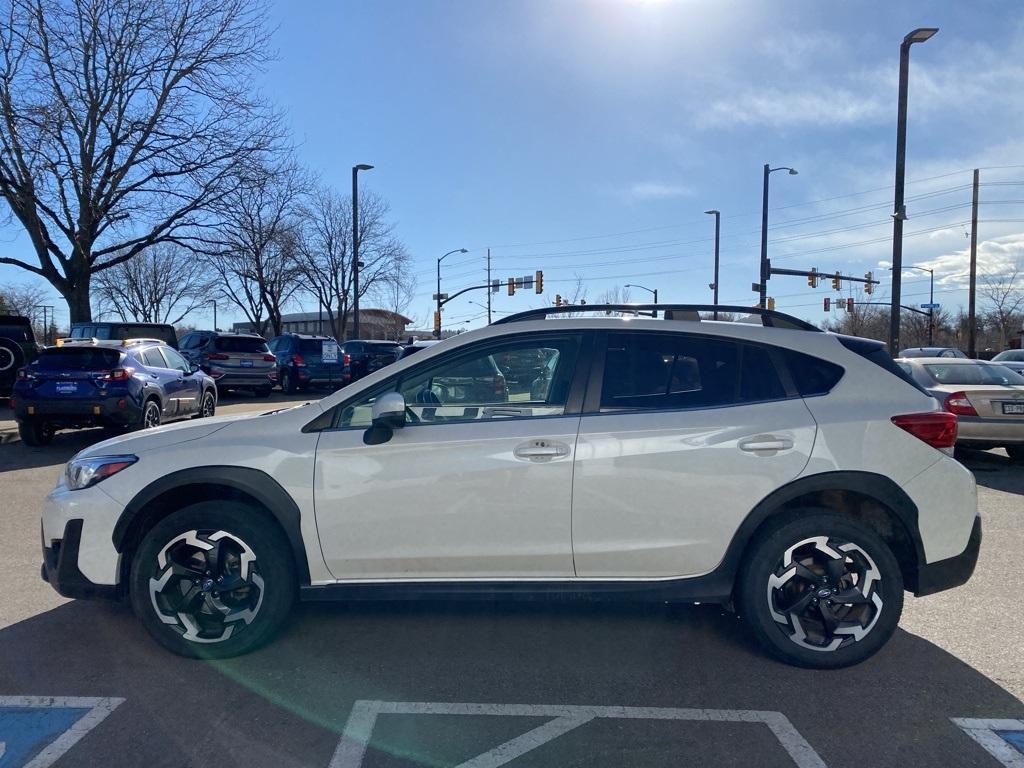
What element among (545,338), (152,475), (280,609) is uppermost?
(545,338)

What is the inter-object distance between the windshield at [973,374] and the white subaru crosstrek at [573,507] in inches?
294

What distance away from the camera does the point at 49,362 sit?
10.5 meters

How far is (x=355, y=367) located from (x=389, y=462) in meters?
22.5

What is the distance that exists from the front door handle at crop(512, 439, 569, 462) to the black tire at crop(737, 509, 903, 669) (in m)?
1.08

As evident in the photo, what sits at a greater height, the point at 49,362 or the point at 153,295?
the point at 153,295

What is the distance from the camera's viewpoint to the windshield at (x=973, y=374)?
1016 centimetres

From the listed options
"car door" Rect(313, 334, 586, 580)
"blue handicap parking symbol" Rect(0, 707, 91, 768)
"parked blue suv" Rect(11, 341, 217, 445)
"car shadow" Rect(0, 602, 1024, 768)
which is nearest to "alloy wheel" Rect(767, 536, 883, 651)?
"car shadow" Rect(0, 602, 1024, 768)

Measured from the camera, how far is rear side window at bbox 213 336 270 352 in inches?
770

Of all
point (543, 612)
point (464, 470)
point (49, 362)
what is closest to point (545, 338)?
point (464, 470)

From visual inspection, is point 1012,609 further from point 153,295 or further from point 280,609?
point 153,295

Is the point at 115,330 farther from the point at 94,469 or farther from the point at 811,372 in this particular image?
the point at 811,372

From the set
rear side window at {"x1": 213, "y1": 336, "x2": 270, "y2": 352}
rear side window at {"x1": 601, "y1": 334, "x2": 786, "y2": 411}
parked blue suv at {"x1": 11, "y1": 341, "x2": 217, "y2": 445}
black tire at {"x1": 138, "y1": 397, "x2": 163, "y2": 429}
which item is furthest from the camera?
rear side window at {"x1": 213, "y1": 336, "x2": 270, "y2": 352}

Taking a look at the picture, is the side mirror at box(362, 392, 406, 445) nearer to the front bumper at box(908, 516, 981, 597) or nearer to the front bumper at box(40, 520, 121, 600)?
the front bumper at box(40, 520, 121, 600)

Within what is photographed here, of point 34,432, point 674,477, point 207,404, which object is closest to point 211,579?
point 674,477
